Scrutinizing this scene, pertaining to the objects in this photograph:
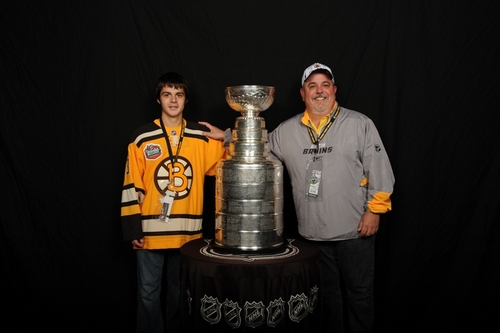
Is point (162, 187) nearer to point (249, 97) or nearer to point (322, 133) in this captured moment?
point (249, 97)

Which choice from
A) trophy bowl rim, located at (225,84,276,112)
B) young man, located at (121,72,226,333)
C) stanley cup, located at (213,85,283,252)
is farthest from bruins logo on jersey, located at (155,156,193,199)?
trophy bowl rim, located at (225,84,276,112)

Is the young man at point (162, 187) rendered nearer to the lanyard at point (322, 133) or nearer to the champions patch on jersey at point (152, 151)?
the champions patch on jersey at point (152, 151)

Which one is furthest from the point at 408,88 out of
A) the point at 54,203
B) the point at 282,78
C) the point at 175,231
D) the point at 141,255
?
the point at 54,203

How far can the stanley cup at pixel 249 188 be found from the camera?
2.44m

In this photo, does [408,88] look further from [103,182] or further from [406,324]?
[103,182]

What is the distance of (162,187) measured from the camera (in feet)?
9.35

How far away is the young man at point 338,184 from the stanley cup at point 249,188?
1.15ft

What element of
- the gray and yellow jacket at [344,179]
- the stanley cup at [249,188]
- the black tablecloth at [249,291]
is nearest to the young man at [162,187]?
the stanley cup at [249,188]

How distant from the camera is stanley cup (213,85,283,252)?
244 cm

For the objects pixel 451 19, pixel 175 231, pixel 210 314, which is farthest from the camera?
pixel 451 19

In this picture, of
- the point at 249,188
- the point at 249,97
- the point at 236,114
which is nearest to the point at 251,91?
the point at 249,97

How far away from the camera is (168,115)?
2.91 metres

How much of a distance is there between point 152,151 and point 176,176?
0.62 ft

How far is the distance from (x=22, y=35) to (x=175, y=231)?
5.13ft
